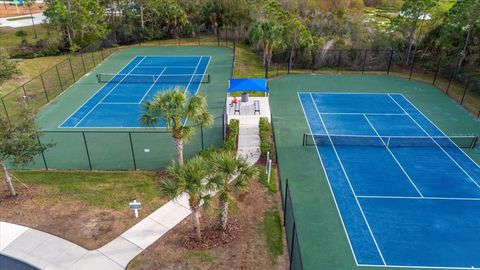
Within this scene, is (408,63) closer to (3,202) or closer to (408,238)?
(408,238)

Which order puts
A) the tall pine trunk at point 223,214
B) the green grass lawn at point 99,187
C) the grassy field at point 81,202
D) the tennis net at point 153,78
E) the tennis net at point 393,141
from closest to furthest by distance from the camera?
the tall pine trunk at point 223,214 < the grassy field at point 81,202 < the green grass lawn at point 99,187 < the tennis net at point 393,141 < the tennis net at point 153,78

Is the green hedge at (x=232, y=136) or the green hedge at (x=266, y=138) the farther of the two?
the green hedge at (x=266, y=138)

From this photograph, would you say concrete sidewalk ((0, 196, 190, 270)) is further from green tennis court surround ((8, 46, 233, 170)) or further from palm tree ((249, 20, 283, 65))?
palm tree ((249, 20, 283, 65))

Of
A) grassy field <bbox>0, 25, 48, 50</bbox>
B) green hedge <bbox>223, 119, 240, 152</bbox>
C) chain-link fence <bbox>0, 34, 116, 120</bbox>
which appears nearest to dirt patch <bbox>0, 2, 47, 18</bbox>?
grassy field <bbox>0, 25, 48, 50</bbox>

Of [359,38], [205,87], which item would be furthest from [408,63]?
[205,87]

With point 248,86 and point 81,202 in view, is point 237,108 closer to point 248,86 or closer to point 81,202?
point 248,86

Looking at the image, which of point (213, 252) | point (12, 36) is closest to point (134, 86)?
point (213, 252)

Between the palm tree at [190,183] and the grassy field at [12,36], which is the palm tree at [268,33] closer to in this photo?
the palm tree at [190,183]

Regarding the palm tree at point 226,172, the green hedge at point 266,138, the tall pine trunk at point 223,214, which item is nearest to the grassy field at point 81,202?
the tall pine trunk at point 223,214
